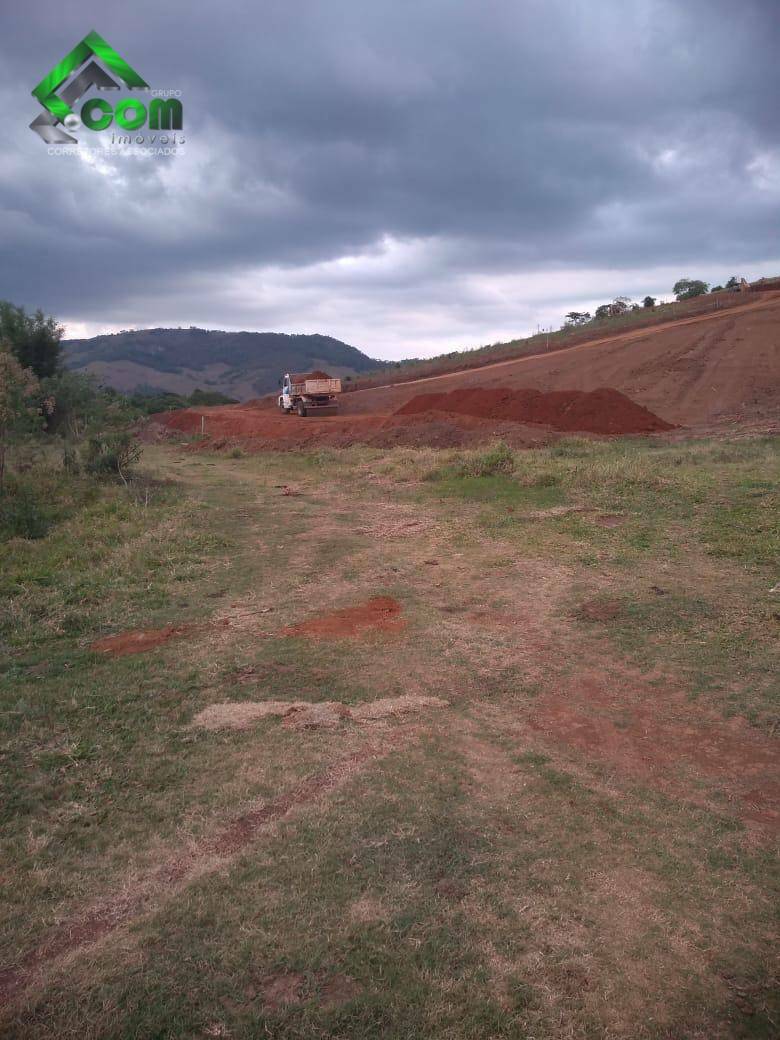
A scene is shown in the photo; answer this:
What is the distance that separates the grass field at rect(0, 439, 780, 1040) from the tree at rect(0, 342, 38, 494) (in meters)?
3.44

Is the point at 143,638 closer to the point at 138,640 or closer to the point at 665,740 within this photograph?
the point at 138,640

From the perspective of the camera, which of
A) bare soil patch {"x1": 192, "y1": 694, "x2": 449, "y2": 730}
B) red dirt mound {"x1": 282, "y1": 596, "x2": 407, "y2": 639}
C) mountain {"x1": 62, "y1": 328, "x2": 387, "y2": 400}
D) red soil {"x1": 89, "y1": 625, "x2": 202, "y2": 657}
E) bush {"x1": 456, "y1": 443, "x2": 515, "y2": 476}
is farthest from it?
mountain {"x1": 62, "y1": 328, "x2": 387, "y2": 400}

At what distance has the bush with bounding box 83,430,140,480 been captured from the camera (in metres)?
15.3

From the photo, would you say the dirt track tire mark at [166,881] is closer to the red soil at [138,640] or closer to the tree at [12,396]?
the red soil at [138,640]

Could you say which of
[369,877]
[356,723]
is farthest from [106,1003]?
[356,723]

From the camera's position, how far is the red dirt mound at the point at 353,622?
692cm

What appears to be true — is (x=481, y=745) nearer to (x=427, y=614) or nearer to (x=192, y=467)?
(x=427, y=614)

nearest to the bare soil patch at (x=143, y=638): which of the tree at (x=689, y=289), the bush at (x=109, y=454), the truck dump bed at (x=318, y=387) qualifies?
the bush at (x=109, y=454)

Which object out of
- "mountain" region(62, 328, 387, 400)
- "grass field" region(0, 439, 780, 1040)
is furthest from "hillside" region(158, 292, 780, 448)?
"mountain" region(62, 328, 387, 400)

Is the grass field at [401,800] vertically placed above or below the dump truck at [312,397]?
below

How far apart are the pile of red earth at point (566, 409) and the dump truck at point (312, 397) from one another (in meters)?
5.98

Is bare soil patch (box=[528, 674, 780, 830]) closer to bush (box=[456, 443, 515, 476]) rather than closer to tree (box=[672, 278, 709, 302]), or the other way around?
bush (box=[456, 443, 515, 476])

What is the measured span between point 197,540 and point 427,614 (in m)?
4.47

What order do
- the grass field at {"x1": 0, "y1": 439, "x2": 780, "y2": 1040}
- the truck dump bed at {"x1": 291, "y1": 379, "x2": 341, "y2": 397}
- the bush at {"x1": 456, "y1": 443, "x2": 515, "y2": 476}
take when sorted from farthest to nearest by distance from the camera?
the truck dump bed at {"x1": 291, "y1": 379, "x2": 341, "y2": 397}
the bush at {"x1": 456, "y1": 443, "x2": 515, "y2": 476}
the grass field at {"x1": 0, "y1": 439, "x2": 780, "y2": 1040}
